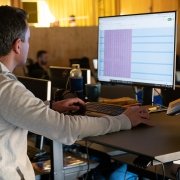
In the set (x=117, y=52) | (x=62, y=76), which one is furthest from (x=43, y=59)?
(x=117, y=52)

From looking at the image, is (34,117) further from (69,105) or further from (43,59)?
(43,59)

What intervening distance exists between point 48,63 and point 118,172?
212 inches

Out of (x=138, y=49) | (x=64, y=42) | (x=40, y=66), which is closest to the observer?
(x=138, y=49)

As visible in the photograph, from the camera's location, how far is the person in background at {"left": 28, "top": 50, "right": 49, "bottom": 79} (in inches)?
234

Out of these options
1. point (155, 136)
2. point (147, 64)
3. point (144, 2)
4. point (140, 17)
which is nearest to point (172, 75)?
point (147, 64)

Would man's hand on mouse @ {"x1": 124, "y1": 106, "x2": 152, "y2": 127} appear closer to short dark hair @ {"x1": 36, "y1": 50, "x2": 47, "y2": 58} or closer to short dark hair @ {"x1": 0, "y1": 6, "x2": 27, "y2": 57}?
short dark hair @ {"x1": 0, "y1": 6, "x2": 27, "y2": 57}

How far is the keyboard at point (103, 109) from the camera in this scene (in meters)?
1.73

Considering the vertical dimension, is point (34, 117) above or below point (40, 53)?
above

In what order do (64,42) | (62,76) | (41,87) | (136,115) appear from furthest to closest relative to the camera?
(64,42) → (62,76) → (41,87) → (136,115)

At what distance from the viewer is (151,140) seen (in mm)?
1374

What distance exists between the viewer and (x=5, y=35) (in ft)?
4.71

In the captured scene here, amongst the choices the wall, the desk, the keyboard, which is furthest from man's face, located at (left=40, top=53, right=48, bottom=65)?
the desk

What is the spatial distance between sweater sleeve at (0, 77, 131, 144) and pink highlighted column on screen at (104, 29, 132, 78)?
27.1 inches

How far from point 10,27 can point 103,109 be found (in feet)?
1.93
